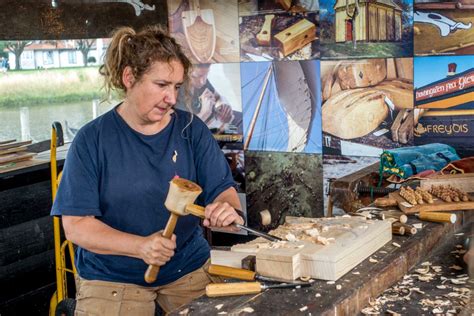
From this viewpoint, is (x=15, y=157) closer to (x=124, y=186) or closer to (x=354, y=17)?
(x=124, y=186)

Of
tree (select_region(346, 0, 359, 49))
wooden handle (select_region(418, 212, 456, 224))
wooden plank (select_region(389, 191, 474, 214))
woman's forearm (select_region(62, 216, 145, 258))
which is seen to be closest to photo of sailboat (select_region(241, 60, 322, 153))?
tree (select_region(346, 0, 359, 49))

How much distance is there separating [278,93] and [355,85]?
79cm

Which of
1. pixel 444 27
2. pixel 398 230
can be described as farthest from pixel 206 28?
pixel 398 230

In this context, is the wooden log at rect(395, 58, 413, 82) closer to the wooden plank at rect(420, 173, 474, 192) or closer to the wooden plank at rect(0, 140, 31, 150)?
the wooden plank at rect(420, 173, 474, 192)

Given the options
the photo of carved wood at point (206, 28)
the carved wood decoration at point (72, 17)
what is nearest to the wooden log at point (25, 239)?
the carved wood decoration at point (72, 17)

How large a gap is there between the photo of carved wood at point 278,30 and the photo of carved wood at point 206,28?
0.11 m

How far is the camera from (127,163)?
3.28 meters

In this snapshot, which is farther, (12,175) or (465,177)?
(12,175)

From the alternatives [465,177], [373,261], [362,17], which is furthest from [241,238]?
[373,261]

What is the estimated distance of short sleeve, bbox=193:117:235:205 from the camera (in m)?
3.50

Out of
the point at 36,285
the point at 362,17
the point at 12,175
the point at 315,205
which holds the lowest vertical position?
the point at 36,285

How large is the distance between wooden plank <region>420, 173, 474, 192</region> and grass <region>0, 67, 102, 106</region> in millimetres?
3627

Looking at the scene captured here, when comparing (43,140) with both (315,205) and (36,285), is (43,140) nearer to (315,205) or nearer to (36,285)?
(36,285)

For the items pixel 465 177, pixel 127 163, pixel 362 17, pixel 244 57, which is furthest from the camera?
pixel 244 57
